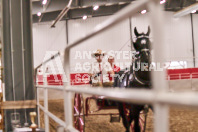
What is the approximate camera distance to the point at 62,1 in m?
12.3

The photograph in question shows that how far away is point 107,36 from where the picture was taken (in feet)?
54.7

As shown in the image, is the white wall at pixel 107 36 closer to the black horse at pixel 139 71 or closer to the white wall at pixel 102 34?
the white wall at pixel 102 34

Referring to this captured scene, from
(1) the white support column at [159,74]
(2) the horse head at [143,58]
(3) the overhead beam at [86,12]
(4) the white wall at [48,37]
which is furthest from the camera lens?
(4) the white wall at [48,37]

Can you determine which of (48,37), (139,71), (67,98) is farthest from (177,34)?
(67,98)

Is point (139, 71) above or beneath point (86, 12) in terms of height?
beneath

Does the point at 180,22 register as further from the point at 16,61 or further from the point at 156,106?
the point at 156,106

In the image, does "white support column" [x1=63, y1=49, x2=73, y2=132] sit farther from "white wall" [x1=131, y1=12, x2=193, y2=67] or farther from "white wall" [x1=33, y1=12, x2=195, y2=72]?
"white wall" [x1=131, y1=12, x2=193, y2=67]

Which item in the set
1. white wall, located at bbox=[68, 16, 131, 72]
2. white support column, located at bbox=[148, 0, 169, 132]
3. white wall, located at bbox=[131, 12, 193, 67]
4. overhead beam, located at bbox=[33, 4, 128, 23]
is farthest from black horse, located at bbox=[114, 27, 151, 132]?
white wall, located at bbox=[131, 12, 193, 67]

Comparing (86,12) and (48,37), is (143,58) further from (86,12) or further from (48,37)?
(48,37)

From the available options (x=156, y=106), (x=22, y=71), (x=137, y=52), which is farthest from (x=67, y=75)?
(x=22, y=71)

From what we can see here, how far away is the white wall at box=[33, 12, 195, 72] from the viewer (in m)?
16.4

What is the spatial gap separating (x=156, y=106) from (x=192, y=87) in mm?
11419

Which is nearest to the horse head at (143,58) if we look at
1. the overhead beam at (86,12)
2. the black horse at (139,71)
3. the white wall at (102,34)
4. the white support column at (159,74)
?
the black horse at (139,71)

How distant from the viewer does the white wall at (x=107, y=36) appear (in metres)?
16.4
